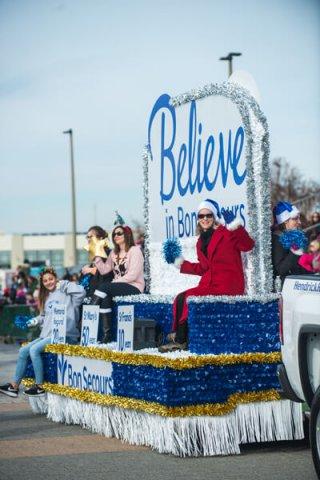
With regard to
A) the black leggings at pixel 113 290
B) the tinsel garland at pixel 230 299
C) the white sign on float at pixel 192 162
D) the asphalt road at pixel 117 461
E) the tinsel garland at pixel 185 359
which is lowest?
the asphalt road at pixel 117 461

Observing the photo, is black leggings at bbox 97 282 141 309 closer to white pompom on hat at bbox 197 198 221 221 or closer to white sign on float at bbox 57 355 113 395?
white sign on float at bbox 57 355 113 395

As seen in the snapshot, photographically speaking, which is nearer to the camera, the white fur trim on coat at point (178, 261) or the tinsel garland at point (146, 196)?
the white fur trim on coat at point (178, 261)

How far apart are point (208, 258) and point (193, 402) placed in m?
1.62

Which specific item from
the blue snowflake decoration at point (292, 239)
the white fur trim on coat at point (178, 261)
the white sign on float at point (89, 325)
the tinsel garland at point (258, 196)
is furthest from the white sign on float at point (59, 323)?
the blue snowflake decoration at point (292, 239)

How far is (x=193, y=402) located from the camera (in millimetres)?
8703

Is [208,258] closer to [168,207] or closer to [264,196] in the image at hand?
[264,196]

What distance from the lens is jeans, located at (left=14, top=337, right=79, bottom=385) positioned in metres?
11.6

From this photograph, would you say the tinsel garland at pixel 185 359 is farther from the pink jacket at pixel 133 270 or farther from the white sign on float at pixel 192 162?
the pink jacket at pixel 133 270

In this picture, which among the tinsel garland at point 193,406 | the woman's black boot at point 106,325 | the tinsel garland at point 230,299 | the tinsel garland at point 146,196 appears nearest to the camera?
the tinsel garland at point 193,406

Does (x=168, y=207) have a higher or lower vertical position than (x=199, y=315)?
higher

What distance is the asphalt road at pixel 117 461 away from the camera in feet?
25.8

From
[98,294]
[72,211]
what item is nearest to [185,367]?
[98,294]

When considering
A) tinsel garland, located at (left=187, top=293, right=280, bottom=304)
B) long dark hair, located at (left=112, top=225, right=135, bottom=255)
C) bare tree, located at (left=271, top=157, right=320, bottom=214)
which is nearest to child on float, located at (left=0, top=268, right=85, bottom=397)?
long dark hair, located at (left=112, top=225, right=135, bottom=255)

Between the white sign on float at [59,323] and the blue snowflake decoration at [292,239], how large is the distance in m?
2.72
